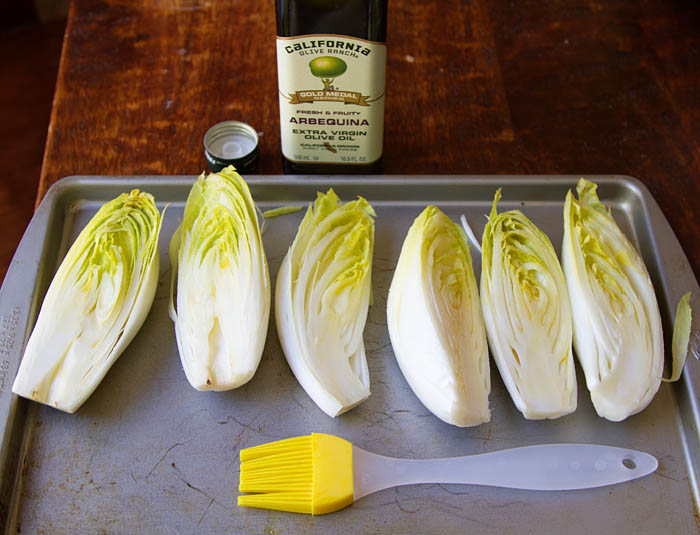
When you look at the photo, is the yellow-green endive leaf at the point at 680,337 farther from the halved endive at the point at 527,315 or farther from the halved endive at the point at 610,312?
the halved endive at the point at 527,315

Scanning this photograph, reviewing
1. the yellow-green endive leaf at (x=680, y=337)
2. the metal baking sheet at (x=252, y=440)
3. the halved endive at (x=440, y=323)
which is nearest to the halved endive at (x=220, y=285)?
the metal baking sheet at (x=252, y=440)

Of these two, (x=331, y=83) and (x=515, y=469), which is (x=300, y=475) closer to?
(x=515, y=469)

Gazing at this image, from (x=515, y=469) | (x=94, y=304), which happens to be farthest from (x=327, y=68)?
(x=515, y=469)

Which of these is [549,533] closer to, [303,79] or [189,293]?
[189,293]

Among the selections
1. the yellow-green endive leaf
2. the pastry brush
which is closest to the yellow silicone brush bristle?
the pastry brush

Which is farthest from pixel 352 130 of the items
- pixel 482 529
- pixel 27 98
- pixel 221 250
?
pixel 27 98

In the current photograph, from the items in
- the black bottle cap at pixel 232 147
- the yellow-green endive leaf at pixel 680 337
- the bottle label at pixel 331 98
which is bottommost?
the yellow-green endive leaf at pixel 680 337
